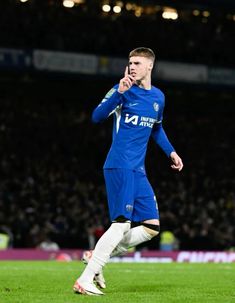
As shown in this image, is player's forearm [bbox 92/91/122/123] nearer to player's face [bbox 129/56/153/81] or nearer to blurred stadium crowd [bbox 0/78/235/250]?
player's face [bbox 129/56/153/81]

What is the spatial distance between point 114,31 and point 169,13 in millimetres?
3612

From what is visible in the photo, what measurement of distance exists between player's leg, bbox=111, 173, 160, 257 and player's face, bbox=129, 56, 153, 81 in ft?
3.25

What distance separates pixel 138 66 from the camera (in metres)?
8.01

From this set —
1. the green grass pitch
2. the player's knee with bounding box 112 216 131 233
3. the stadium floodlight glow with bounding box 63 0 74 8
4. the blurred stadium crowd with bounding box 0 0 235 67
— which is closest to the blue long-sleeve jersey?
the player's knee with bounding box 112 216 131 233

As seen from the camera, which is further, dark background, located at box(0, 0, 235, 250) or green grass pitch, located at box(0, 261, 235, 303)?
dark background, located at box(0, 0, 235, 250)

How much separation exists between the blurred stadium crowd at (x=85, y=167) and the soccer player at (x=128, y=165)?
1713 centimetres

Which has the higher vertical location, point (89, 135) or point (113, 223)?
point (113, 223)

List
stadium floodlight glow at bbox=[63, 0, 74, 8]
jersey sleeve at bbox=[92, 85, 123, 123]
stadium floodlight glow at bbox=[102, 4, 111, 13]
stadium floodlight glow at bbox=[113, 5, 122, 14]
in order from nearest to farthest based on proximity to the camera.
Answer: jersey sleeve at bbox=[92, 85, 123, 123] < stadium floodlight glow at bbox=[63, 0, 74, 8] < stadium floodlight glow at bbox=[102, 4, 111, 13] < stadium floodlight glow at bbox=[113, 5, 122, 14]

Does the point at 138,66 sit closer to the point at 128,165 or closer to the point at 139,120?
the point at 139,120

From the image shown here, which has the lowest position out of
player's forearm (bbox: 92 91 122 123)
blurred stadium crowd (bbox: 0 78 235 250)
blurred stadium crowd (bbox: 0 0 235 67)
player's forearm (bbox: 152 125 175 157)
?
blurred stadium crowd (bbox: 0 78 235 250)

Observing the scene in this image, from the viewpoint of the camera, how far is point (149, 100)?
8.21 m

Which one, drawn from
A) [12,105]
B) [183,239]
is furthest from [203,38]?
[183,239]

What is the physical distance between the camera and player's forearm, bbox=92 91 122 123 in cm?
763

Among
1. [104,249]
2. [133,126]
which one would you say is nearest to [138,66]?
[133,126]
